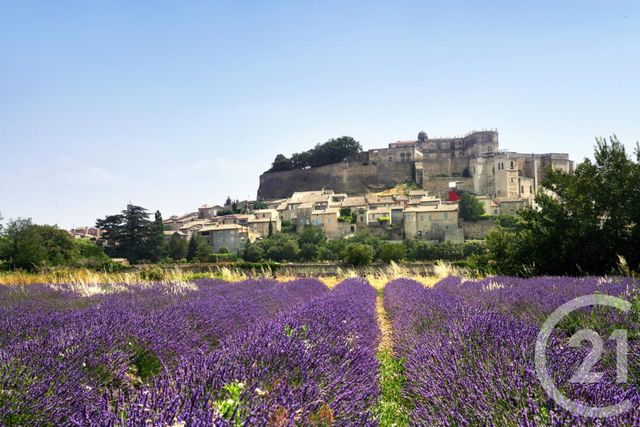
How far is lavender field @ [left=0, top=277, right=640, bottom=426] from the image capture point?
7.25ft

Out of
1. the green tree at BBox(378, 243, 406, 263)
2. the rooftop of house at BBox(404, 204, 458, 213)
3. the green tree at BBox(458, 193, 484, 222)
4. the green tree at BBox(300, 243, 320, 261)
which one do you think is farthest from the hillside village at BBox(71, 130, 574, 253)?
the green tree at BBox(378, 243, 406, 263)

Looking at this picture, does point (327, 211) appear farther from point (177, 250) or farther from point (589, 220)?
point (589, 220)

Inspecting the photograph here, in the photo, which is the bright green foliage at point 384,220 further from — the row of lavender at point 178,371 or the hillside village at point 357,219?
the row of lavender at point 178,371

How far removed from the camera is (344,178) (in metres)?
89.1

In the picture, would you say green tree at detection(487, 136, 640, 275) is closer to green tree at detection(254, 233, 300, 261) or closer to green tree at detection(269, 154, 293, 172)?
green tree at detection(254, 233, 300, 261)

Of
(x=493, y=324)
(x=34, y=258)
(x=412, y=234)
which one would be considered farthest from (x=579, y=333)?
(x=412, y=234)

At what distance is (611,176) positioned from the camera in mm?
11242

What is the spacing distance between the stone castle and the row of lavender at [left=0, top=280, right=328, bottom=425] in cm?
7196

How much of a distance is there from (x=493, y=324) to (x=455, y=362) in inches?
35.5

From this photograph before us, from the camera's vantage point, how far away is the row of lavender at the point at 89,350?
257cm

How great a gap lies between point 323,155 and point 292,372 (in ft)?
303

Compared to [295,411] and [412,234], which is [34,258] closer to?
[295,411]

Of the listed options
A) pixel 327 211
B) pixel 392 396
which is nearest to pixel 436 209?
pixel 327 211

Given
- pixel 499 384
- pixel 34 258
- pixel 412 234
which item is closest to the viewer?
pixel 499 384
